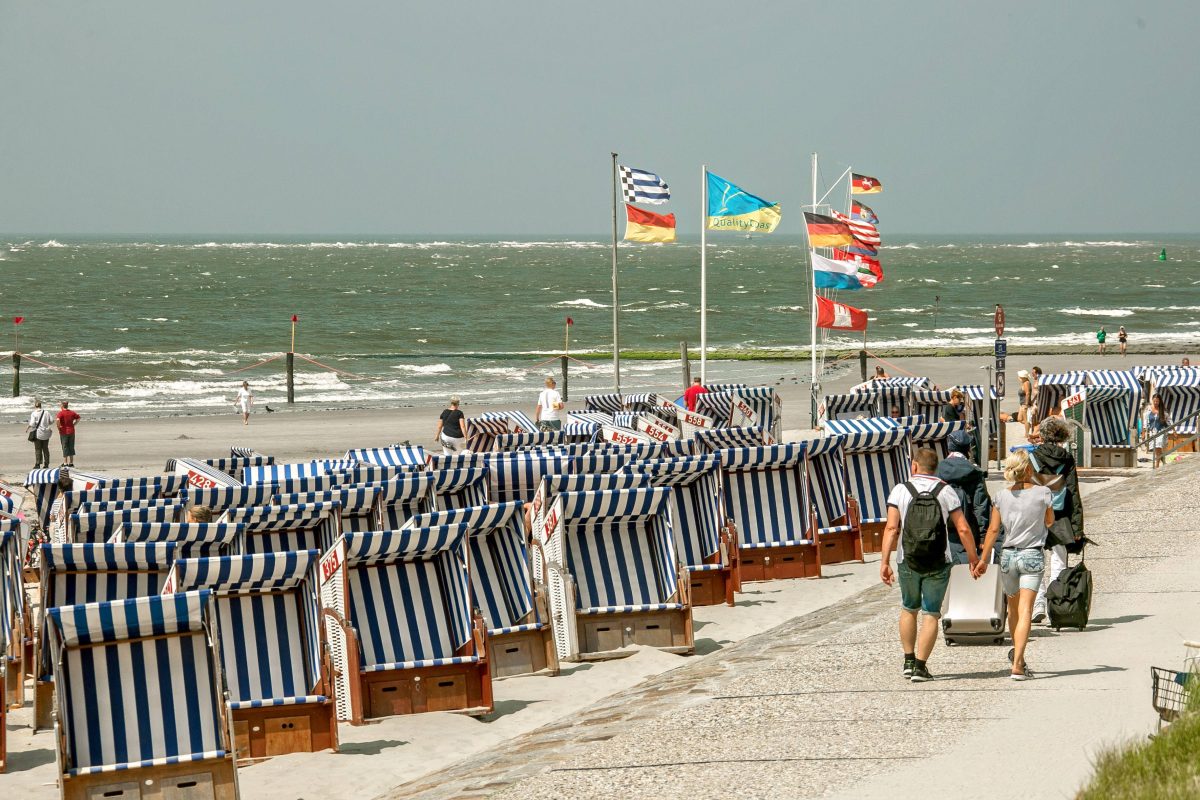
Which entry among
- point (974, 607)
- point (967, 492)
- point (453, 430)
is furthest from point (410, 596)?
point (453, 430)

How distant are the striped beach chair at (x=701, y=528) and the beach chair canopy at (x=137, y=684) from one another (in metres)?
5.66

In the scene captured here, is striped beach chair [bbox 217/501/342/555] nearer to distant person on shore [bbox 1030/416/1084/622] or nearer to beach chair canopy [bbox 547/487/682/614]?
beach chair canopy [bbox 547/487/682/614]

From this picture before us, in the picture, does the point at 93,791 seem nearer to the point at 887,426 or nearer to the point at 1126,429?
→ the point at 887,426

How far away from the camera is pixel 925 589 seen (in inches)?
360

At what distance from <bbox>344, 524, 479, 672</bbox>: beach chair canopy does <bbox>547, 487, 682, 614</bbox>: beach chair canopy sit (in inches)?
57.1

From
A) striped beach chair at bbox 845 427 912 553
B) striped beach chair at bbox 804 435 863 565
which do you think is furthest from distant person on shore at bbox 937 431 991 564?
striped beach chair at bbox 845 427 912 553

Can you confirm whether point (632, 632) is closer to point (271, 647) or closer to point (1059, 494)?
point (271, 647)

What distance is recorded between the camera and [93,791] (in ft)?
25.5

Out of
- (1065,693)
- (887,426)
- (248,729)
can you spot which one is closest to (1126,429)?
(887,426)

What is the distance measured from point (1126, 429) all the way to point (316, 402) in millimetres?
26121

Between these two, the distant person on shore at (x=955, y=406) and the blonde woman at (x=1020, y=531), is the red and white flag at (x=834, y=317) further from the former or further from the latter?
the blonde woman at (x=1020, y=531)

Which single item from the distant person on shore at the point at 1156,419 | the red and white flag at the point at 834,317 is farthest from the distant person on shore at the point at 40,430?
the distant person on shore at the point at 1156,419

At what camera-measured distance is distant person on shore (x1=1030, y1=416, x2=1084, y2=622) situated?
33.3 feet

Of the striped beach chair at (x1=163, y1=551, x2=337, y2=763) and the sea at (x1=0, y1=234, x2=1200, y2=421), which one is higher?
the sea at (x1=0, y1=234, x2=1200, y2=421)
